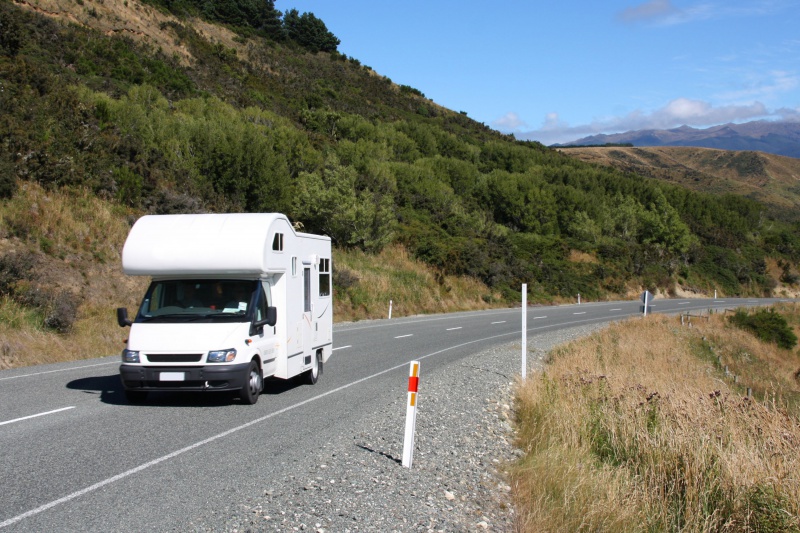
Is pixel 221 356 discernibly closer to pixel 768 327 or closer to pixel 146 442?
pixel 146 442

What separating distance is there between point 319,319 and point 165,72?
42.5 meters

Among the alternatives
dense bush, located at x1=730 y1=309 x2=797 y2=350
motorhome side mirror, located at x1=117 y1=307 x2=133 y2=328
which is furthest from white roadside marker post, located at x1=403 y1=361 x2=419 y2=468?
dense bush, located at x1=730 y1=309 x2=797 y2=350

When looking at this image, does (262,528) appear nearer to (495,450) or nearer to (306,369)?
(495,450)

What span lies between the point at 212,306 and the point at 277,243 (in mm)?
1440

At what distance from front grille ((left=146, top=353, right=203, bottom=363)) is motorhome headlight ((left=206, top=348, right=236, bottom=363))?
5.4 inches

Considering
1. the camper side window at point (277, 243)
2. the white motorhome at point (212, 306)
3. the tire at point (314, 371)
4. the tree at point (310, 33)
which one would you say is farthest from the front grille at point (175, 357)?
the tree at point (310, 33)

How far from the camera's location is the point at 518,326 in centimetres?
2927

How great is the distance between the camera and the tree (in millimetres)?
106188

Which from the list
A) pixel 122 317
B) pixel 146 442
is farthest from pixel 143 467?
pixel 122 317

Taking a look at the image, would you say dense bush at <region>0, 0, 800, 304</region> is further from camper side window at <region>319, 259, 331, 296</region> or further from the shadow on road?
camper side window at <region>319, 259, 331, 296</region>

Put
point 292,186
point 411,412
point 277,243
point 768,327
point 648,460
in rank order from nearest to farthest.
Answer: point 411,412 < point 648,460 < point 277,243 < point 768,327 < point 292,186

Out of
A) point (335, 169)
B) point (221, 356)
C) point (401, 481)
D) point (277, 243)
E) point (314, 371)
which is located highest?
point (335, 169)

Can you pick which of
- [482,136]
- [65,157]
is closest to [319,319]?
[65,157]

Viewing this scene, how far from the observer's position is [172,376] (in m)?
9.85
